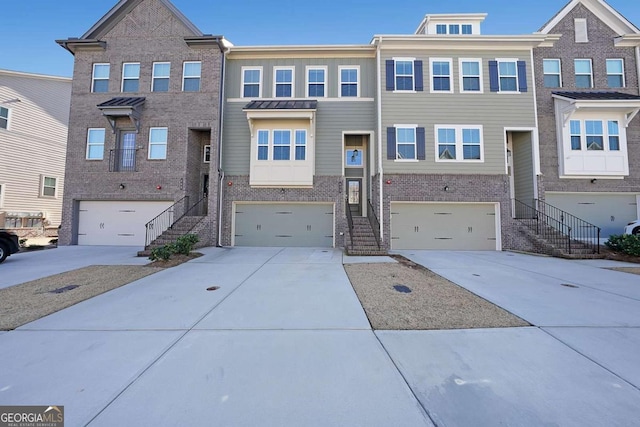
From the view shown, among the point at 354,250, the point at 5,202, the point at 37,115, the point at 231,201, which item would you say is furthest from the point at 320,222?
the point at 37,115

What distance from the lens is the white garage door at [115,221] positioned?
1300 centimetres

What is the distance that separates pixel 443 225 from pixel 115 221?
15541 millimetres

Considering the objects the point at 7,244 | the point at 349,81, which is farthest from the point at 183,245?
the point at 349,81

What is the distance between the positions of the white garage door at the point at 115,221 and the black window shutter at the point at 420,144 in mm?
11867

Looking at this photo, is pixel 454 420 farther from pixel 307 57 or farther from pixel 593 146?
pixel 593 146

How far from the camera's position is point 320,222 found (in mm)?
13164

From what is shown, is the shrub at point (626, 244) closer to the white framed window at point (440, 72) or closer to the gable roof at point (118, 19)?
the white framed window at point (440, 72)

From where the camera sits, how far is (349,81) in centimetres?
1336

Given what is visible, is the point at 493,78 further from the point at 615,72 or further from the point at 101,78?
the point at 101,78

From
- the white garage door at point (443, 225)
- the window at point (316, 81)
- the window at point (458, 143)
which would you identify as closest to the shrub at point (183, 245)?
the white garage door at point (443, 225)

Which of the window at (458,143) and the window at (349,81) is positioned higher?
the window at (349,81)

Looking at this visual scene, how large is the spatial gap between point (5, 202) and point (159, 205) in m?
9.80

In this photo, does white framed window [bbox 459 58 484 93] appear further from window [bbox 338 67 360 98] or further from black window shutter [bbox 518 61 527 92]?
window [bbox 338 67 360 98]

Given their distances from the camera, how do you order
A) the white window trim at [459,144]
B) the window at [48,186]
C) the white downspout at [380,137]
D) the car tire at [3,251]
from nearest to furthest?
the car tire at [3,251]
the white downspout at [380,137]
the white window trim at [459,144]
the window at [48,186]
